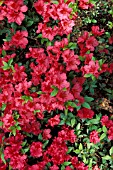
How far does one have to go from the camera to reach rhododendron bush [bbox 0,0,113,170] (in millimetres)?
2574

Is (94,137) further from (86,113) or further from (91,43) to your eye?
(91,43)

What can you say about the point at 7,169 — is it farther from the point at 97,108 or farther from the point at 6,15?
the point at 6,15

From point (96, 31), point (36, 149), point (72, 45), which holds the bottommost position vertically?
point (36, 149)

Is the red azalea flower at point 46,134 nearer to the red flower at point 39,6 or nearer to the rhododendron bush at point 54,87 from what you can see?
the rhododendron bush at point 54,87

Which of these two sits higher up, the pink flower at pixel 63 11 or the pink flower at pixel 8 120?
the pink flower at pixel 63 11

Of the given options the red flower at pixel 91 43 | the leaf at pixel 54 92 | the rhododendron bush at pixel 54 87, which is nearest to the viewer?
the leaf at pixel 54 92

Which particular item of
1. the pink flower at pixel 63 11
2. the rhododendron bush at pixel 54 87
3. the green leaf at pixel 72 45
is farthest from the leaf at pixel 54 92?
the pink flower at pixel 63 11

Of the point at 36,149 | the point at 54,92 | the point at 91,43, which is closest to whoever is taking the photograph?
the point at 54,92

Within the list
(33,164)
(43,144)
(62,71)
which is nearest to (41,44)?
(62,71)

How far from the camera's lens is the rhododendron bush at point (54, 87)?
2574 mm

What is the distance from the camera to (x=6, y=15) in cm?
270

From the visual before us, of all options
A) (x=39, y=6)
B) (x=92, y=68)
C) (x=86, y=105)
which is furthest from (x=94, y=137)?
(x=39, y=6)

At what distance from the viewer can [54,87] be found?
2479 millimetres

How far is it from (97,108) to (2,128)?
88 centimetres
